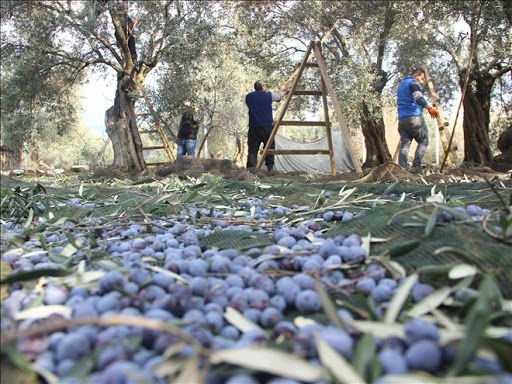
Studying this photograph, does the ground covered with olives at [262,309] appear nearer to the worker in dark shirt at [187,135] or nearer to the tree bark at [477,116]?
the worker in dark shirt at [187,135]

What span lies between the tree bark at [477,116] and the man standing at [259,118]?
15.9ft

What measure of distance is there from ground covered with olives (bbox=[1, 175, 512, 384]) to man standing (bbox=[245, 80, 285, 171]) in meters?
7.29

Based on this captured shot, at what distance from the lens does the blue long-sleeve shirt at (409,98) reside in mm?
7639

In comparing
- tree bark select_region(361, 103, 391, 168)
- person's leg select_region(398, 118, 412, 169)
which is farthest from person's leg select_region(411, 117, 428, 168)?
tree bark select_region(361, 103, 391, 168)

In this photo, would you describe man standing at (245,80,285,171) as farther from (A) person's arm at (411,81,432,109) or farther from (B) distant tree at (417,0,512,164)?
(B) distant tree at (417,0,512,164)

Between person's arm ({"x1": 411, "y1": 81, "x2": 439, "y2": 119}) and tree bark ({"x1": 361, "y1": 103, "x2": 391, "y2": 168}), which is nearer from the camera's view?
person's arm ({"x1": 411, "y1": 81, "x2": 439, "y2": 119})

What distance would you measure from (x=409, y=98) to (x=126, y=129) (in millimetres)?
7192

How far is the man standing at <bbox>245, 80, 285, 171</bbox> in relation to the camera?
887cm

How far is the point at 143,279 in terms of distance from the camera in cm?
110

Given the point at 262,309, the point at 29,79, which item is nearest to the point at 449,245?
the point at 262,309

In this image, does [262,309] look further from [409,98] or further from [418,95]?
[409,98]

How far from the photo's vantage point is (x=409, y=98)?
7.86 meters

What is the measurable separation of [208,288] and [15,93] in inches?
487

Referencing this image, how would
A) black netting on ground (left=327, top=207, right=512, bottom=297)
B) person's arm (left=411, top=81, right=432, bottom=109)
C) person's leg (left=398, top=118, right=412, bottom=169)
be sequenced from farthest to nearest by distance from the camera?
person's leg (left=398, top=118, right=412, bottom=169) → person's arm (left=411, top=81, right=432, bottom=109) → black netting on ground (left=327, top=207, right=512, bottom=297)
